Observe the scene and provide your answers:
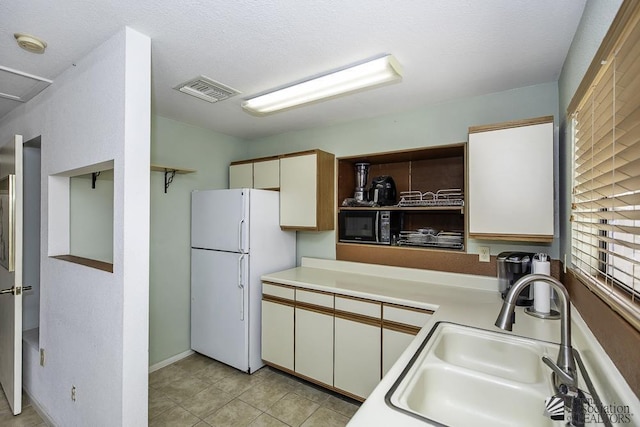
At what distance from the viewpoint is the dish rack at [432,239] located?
8.12ft

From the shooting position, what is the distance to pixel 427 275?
2.58 meters

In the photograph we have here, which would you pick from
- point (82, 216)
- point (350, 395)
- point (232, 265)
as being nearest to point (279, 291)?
point (232, 265)

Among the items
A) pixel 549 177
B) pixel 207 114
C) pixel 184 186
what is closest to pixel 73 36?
pixel 207 114

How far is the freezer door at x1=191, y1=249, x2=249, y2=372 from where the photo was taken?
2811mm

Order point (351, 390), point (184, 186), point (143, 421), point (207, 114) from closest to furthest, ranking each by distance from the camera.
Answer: point (143, 421) → point (351, 390) → point (207, 114) → point (184, 186)

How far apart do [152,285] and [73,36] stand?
214 cm

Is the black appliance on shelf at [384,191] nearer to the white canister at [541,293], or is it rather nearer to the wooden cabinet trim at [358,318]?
the wooden cabinet trim at [358,318]

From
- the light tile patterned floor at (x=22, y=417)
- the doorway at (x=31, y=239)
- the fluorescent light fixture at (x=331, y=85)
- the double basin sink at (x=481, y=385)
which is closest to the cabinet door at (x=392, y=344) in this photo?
the double basin sink at (x=481, y=385)

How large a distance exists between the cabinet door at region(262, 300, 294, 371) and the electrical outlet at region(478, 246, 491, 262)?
160cm

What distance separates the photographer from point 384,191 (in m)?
2.73

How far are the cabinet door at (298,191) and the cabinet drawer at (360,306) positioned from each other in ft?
2.67

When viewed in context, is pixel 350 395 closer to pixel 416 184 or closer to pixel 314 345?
pixel 314 345

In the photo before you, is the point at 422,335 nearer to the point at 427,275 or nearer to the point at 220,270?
the point at 427,275

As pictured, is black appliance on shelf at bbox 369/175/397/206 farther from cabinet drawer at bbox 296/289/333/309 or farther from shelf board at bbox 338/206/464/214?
cabinet drawer at bbox 296/289/333/309
